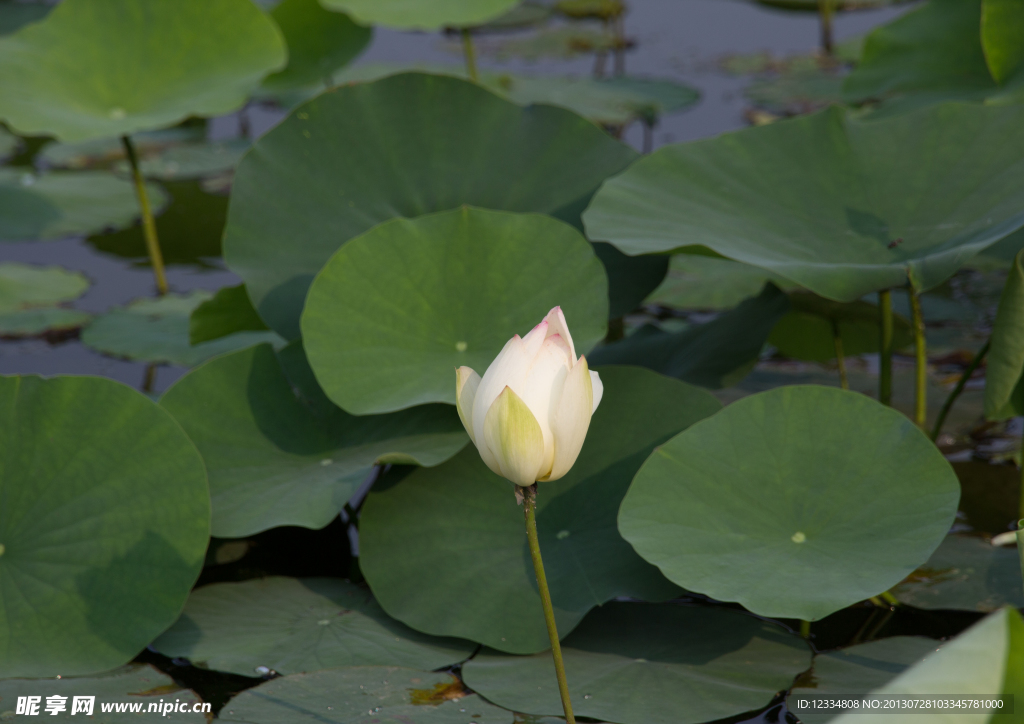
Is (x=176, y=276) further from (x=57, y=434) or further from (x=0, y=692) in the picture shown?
(x=0, y=692)

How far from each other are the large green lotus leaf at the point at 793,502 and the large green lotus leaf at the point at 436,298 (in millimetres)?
285

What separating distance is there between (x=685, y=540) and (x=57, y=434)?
0.85 m

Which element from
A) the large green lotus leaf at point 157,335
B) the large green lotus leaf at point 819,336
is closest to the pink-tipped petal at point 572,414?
the large green lotus leaf at point 819,336

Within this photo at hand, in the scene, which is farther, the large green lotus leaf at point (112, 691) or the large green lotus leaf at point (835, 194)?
the large green lotus leaf at point (835, 194)

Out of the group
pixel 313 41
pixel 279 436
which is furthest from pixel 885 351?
pixel 313 41

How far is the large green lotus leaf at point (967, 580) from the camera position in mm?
1229

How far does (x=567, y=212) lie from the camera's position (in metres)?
1.62

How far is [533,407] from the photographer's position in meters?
0.74

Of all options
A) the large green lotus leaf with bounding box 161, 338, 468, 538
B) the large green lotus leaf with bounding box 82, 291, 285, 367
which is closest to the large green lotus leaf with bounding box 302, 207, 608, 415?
the large green lotus leaf with bounding box 161, 338, 468, 538

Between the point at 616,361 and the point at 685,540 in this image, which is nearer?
the point at 685,540

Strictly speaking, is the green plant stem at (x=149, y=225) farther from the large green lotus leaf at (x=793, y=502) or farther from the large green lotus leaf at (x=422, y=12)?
the large green lotus leaf at (x=793, y=502)

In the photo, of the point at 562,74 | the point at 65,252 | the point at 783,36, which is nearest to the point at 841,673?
the point at 65,252

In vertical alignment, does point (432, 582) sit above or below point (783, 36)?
below

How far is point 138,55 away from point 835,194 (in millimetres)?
1760
